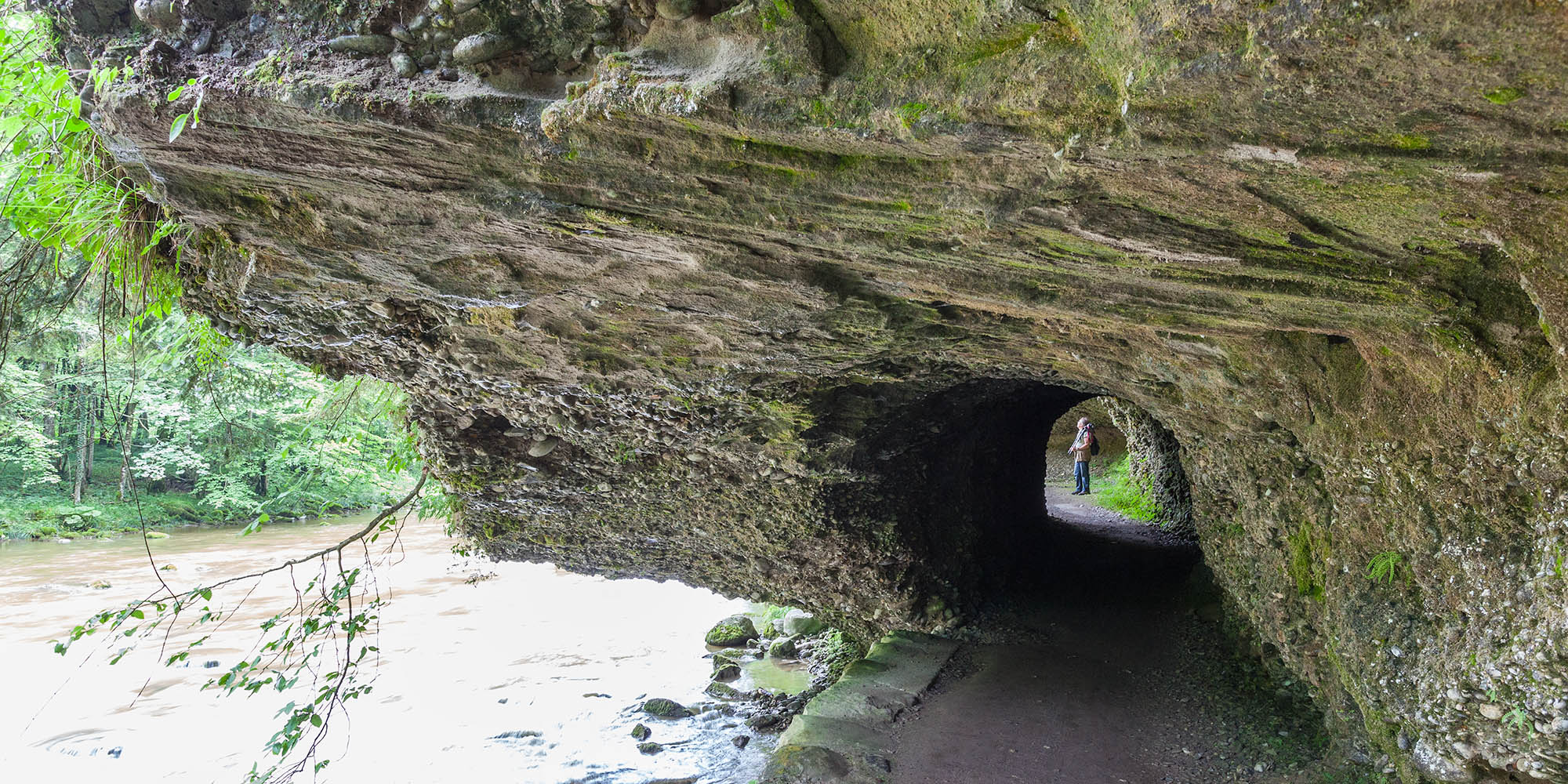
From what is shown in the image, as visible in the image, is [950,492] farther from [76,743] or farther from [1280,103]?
[76,743]

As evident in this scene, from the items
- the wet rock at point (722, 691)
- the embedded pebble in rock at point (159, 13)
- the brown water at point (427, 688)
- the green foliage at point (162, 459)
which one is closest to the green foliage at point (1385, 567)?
the embedded pebble in rock at point (159, 13)

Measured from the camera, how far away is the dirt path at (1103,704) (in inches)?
233

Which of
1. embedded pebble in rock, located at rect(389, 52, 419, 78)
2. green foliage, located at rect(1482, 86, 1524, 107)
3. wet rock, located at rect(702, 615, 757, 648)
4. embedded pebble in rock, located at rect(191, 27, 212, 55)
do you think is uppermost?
embedded pebble in rock, located at rect(191, 27, 212, 55)

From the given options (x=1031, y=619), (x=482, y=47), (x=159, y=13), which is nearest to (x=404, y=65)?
(x=482, y=47)

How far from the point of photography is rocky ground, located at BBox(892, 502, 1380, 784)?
19.3 ft

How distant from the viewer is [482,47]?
8.27ft

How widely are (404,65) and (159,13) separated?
91 cm

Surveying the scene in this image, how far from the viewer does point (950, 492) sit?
8.73m

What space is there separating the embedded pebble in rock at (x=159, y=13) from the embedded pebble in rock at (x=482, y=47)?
1022mm

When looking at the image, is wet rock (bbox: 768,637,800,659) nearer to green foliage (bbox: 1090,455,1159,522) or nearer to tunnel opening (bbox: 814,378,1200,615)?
tunnel opening (bbox: 814,378,1200,615)

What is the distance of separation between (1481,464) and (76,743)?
12293mm

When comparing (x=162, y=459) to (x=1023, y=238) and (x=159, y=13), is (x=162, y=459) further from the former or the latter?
(x=1023, y=238)

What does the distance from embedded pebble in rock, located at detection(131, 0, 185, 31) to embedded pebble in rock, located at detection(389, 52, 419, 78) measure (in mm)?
802

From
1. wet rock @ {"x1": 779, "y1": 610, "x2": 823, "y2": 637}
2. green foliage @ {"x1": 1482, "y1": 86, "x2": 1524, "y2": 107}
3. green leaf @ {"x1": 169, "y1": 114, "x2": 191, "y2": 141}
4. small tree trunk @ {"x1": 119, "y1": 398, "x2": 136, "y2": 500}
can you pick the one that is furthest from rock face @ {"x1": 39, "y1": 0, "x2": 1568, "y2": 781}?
wet rock @ {"x1": 779, "y1": 610, "x2": 823, "y2": 637}
